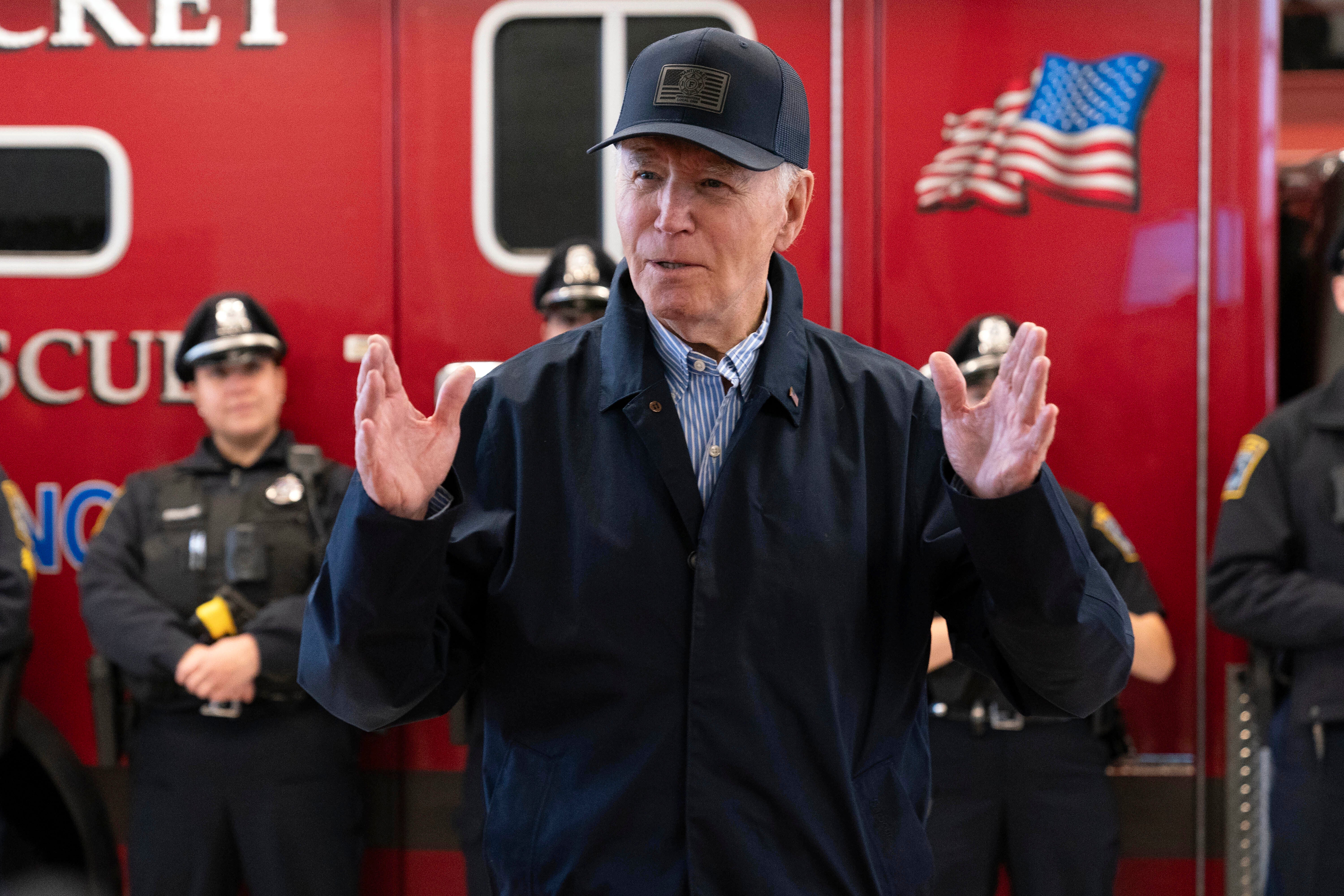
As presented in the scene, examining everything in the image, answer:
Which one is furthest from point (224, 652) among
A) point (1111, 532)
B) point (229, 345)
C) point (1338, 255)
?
point (1338, 255)

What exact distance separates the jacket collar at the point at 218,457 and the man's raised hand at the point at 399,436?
162 centimetres

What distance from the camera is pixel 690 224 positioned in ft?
4.29

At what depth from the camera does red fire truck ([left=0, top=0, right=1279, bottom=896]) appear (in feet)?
8.34

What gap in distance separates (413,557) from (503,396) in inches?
9.8

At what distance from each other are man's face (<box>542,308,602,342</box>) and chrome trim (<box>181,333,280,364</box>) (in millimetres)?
611

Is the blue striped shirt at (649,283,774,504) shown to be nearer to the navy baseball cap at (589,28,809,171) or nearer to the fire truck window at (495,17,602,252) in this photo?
the navy baseball cap at (589,28,809,171)

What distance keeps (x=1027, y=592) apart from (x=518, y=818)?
583 millimetres

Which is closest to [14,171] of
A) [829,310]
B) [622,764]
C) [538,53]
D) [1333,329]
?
[538,53]

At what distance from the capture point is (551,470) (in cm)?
129

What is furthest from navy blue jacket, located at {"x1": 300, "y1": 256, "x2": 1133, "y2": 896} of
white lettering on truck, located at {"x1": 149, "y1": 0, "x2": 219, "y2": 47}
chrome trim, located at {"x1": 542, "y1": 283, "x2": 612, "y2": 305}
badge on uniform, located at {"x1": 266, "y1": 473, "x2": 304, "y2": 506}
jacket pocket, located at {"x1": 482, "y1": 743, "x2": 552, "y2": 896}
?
white lettering on truck, located at {"x1": 149, "y1": 0, "x2": 219, "y2": 47}

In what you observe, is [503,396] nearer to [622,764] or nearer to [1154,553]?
[622,764]

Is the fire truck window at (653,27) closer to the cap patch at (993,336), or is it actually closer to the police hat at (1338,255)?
the cap patch at (993,336)

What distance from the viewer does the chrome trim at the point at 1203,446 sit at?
2520 mm

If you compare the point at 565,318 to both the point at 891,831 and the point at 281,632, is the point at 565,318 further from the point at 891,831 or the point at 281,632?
the point at 891,831
